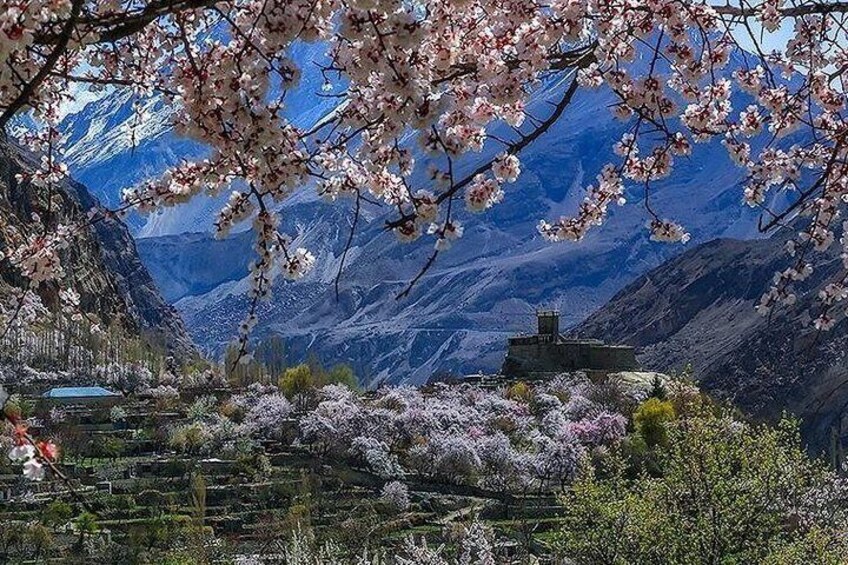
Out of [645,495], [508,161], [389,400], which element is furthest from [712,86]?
[389,400]

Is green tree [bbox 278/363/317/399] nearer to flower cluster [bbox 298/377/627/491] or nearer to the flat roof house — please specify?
flower cluster [bbox 298/377/627/491]

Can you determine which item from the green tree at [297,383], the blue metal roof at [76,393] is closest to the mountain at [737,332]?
the green tree at [297,383]

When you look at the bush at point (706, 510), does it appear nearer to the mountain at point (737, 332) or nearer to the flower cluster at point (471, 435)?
the flower cluster at point (471, 435)

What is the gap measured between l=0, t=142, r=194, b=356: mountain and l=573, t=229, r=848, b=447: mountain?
5115 centimetres

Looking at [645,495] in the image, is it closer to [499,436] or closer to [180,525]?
[180,525]

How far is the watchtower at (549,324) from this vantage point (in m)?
66.5

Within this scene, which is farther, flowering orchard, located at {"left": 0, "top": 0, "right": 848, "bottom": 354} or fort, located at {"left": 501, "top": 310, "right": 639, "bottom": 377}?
fort, located at {"left": 501, "top": 310, "right": 639, "bottom": 377}

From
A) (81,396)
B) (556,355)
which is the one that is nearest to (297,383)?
(81,396)

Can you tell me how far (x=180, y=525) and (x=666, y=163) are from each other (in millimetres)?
29102

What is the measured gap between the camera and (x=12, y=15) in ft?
7.22

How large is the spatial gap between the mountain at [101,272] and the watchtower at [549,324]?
25.4m

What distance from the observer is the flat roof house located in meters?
56.8

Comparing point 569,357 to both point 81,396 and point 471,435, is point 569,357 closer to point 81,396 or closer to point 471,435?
point 471,435

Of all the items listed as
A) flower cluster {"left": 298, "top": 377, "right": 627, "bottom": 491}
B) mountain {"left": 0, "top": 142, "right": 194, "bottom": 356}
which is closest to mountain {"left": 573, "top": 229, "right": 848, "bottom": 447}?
flower cluster {"left": 298, "top": 377, "right": 627, "bottom": 491}
